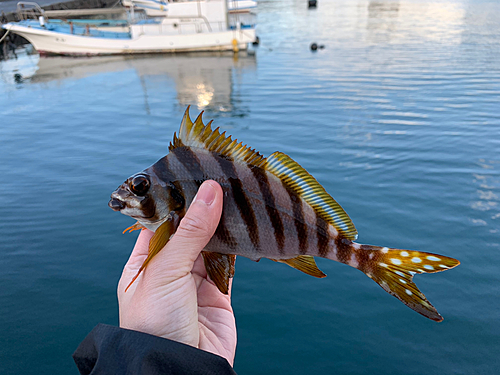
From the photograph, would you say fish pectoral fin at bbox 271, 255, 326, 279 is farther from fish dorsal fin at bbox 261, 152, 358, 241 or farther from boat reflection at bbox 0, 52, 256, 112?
boat reflection at bbox 0, 52, 256, 112

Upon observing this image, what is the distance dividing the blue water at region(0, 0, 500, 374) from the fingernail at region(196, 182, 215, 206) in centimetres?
365

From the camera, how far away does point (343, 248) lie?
2.75m

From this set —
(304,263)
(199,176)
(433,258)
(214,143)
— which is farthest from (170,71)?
(433,258)

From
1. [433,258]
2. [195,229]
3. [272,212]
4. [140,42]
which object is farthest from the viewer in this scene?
[140,42]

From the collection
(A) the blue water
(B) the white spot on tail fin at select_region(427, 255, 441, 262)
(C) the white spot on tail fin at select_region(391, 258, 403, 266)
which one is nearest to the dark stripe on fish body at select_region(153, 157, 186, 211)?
(C) the white spot on tail fin at select_region(391, 258, 403, 266)

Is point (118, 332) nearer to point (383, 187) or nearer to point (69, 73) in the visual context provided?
point (383, 187)

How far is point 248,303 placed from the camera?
6391 millimetres

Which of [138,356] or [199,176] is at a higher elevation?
[199,176]

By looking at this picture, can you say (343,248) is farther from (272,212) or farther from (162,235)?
(162,235)

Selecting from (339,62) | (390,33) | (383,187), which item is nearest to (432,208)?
(383,187)

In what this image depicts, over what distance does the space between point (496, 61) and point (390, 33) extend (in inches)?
643

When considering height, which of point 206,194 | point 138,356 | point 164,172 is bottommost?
point 138,356

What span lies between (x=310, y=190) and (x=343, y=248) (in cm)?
49

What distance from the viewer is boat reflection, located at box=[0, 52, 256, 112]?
67.9ft
